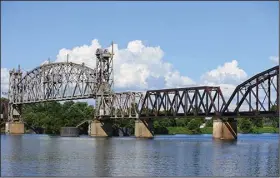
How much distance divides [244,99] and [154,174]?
85.2 m

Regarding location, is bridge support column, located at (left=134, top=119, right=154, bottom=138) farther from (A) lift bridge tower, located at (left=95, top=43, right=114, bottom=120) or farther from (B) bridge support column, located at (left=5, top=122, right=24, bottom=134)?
(B) bridge support column, located at (left=5, top=122, right=24, bottom=134)

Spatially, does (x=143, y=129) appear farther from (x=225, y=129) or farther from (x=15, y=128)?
(x=15, y=128)

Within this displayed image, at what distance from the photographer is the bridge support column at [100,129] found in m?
153

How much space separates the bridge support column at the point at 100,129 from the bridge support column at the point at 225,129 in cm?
3706

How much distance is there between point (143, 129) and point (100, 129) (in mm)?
14455

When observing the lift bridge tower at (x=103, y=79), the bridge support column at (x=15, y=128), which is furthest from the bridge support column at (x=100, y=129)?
the bridge support column at (x=15, y=128)

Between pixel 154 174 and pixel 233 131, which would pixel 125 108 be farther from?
pixel 154 174

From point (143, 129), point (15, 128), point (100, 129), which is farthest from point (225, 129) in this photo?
point (15, 128)

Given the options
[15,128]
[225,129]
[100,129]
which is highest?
[15,128]

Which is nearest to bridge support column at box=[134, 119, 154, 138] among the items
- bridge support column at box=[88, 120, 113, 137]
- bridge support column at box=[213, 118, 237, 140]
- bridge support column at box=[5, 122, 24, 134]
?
bridge support column at box=[88, 120, 113, 137]

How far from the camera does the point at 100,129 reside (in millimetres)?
154750

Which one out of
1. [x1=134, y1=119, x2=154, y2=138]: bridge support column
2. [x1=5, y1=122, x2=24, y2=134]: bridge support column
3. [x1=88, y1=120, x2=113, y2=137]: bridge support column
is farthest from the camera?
[x1=5, y1=122, x2=24, y2=134]: bridge support column

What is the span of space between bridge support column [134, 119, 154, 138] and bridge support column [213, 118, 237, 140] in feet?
71.8

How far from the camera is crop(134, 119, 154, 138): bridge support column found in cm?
14412
